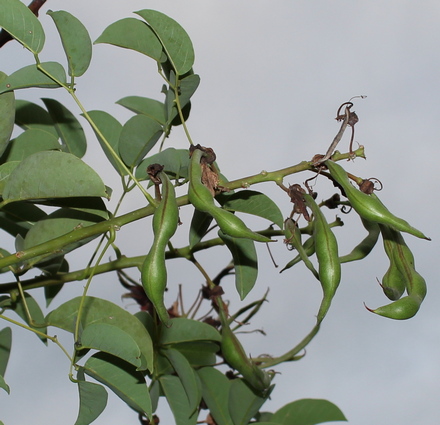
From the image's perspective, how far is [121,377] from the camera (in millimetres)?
1554

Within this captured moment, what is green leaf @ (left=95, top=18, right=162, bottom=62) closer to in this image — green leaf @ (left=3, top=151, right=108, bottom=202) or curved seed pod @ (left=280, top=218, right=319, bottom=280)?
green leaf @ (left=3, top=151, right=108, bottom=202)

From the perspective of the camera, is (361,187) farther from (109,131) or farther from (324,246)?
(109,131)

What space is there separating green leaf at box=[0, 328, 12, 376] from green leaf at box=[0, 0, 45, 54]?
0.89 meters

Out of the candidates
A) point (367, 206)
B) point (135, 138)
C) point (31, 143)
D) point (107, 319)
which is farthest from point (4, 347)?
point (367, 206)

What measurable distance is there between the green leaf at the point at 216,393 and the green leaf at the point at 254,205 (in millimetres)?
650

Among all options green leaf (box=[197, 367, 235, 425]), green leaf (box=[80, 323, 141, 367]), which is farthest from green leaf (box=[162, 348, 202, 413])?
green leaf (box=[80, 323, 141, 367])

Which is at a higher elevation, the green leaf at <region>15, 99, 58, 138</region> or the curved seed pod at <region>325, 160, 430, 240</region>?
the green leaf at <region>15, 99, 58, 138</region>

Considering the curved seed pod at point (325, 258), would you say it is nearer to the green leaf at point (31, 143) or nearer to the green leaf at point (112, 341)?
the green leaf at point (112, 341)

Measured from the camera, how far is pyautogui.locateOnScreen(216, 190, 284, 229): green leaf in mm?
1567

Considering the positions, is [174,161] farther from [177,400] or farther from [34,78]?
[177,400]

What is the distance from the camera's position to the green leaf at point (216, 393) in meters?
1.98

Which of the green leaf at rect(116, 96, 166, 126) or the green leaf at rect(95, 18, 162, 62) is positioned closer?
the green leaf at rect(95, 18, 162, 62)

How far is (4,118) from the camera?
1522mm

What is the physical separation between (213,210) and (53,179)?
40cm
